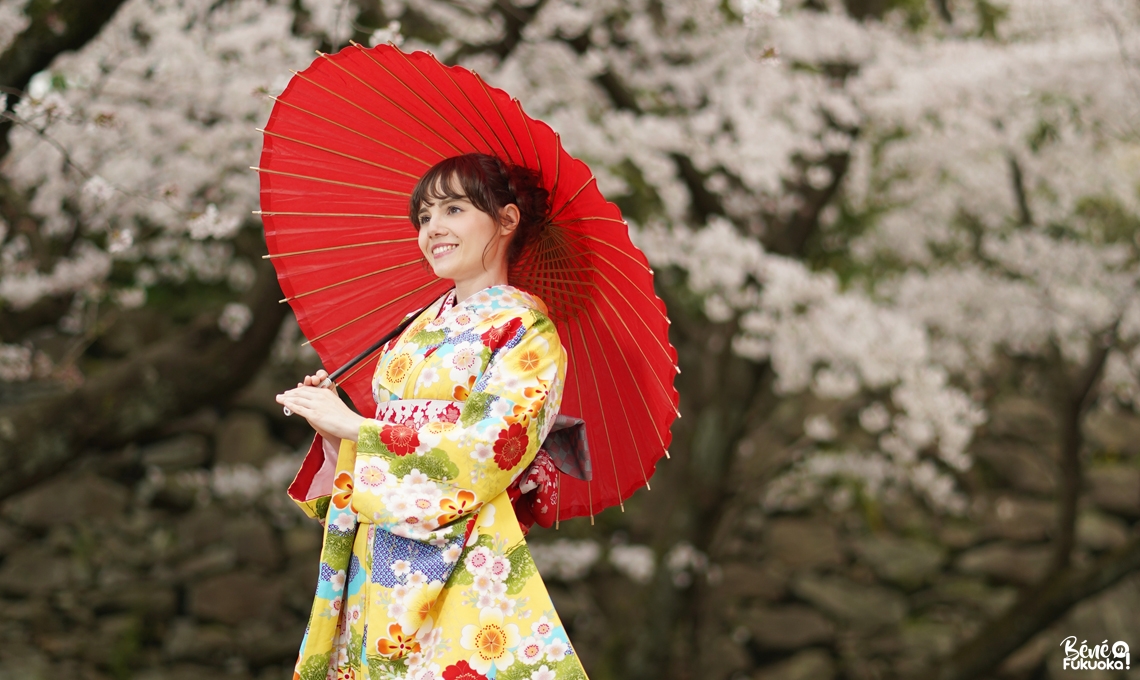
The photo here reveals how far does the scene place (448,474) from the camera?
1.71m

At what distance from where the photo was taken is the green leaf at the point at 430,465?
1.70 meters

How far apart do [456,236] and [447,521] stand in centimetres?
57

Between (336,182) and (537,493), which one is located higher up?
(336,182)

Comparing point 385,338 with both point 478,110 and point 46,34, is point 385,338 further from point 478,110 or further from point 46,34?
point 46,34

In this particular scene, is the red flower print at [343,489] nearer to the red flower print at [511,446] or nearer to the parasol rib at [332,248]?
the red flower print at [511,446]

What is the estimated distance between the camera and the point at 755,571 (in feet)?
25.0

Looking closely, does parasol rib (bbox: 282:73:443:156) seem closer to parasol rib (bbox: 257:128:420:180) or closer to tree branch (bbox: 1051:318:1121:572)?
parasol rib (bbox: 257:128:420:180)

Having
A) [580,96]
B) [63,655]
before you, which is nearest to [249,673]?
[63,655]

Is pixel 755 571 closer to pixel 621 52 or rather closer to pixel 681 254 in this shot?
pixel 681 254

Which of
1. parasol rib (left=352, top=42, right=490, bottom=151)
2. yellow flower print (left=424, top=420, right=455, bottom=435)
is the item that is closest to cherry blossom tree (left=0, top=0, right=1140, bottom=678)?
parasol rib (left=352, top=42, right=490, bottom=151)

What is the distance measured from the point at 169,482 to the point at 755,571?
4.71 metres

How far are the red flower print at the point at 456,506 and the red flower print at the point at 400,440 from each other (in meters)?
0.11

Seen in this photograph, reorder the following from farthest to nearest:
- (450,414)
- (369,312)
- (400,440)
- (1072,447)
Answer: (1072,447)
(369,312)
(450,414)
(400,440)

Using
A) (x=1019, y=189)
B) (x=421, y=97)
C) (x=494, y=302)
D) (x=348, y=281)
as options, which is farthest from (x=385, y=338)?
(x=1019, y=189)
